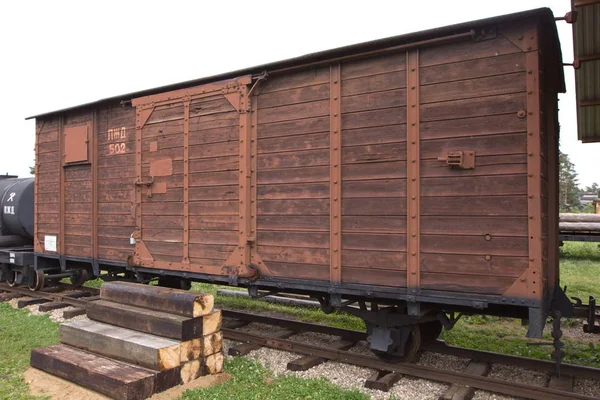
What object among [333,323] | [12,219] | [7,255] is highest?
[12,219]

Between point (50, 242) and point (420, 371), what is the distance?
760 cm

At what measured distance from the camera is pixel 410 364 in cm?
524

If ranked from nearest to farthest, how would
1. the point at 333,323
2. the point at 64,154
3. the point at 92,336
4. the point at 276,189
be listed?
1. the point at 92,336
2. the point at 276,189
3. the point at 333,323
4. the point at 64,154

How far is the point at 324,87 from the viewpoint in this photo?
5.57 metres

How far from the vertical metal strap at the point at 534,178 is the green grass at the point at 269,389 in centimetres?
201

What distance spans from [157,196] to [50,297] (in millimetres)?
4187

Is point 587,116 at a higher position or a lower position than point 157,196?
higher

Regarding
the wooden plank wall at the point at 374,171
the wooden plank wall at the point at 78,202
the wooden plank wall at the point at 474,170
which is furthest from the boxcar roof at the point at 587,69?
the wooden plank wall at the point at 78,202

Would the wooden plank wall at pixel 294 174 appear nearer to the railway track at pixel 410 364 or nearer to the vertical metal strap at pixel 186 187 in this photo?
the railway track at pixel 410 364

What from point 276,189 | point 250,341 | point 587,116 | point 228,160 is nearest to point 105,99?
point 228,160

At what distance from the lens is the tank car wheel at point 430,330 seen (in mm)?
5773

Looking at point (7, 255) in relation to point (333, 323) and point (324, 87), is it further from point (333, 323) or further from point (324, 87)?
point (324, 87)

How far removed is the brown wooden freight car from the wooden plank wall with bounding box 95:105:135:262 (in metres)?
0.07

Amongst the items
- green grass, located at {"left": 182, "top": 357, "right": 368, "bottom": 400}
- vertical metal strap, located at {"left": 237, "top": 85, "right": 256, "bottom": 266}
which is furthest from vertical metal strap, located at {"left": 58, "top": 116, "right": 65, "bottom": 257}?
green grass, located at {"left": 182, "top": 357, "right": 368, "bottom": 400}
